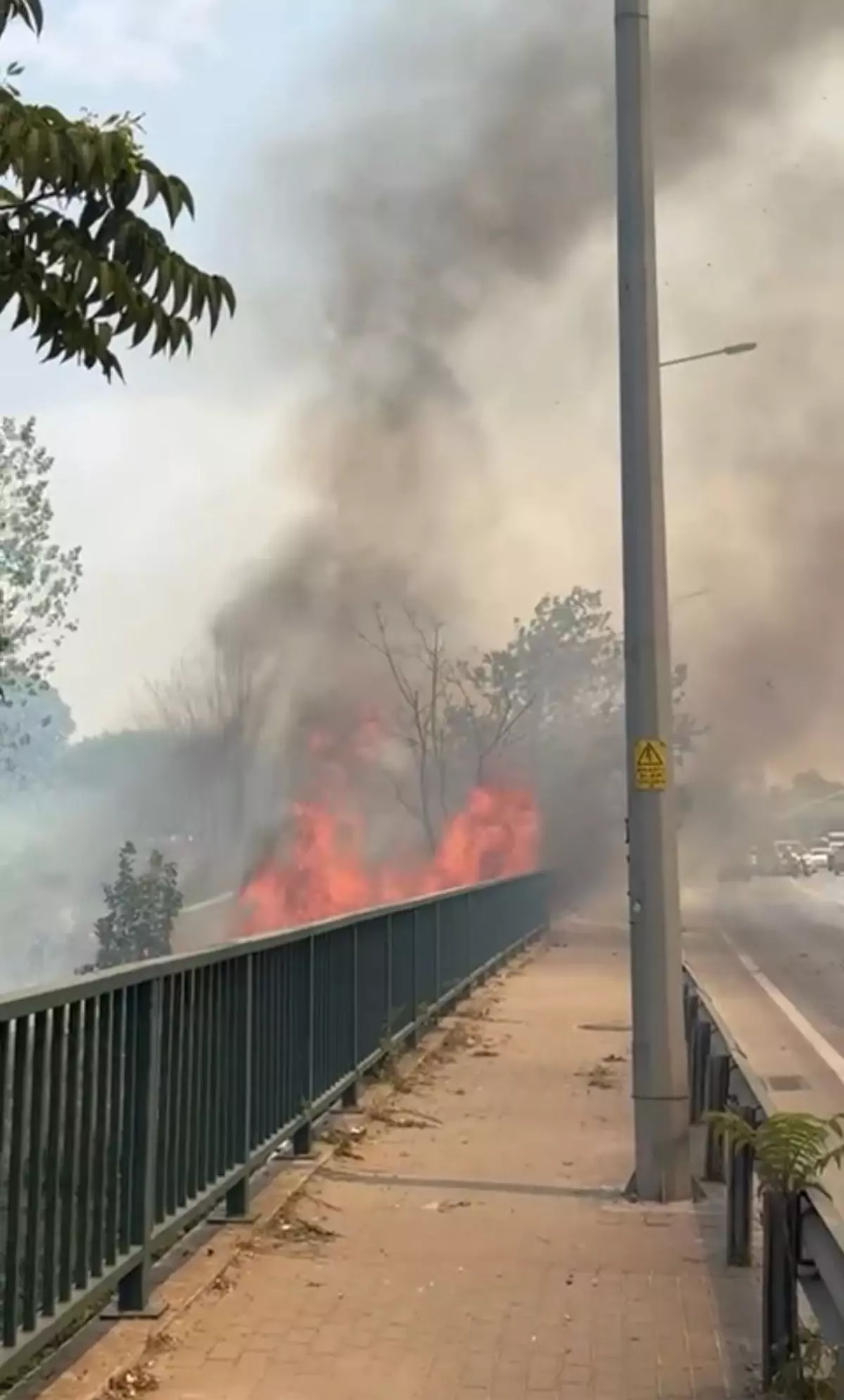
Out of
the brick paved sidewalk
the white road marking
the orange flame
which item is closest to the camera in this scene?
the brick paved sidewalk

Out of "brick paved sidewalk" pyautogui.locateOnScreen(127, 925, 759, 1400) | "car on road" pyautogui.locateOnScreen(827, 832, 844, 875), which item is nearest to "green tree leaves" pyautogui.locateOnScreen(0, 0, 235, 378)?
"brick paved sidewalk" pyautogui.locateOnScreen(127, 925, 759, 1400)

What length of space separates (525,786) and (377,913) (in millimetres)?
33769

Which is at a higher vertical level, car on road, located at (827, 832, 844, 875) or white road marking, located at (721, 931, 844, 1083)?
car on road, located at (827, 832, 844, 875)

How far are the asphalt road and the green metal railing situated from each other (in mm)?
6634

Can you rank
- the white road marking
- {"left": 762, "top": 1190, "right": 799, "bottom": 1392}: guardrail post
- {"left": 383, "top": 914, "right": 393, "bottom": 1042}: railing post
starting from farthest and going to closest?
1. the white road marking
2. {"left": 383, "top": 914, "right": 393, "bottom": 1042}: railing post
3. {"left": 762, "top": 1190, "right": 799, "bottom": 1392}: guardrail post

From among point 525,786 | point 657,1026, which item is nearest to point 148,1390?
point 657,1026

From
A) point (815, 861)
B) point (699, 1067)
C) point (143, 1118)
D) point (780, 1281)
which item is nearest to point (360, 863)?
point (699, 1067)

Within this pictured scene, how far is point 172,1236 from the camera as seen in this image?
18.0ft

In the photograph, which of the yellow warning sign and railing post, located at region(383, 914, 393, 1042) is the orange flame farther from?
the yellow warning sign

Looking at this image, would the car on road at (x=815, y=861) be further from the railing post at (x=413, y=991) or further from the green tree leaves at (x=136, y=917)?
the railing post at (x=413, y=991)

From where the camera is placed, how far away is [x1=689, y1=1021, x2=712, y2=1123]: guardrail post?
8.95m

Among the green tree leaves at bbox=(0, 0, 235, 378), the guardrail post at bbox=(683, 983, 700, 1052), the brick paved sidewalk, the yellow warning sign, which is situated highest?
the green tree leaves at bbox=(0, 0, 235, 378)

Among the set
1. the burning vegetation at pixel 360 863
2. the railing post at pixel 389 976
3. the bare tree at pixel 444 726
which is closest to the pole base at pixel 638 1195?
the railing post at pixel 389 976

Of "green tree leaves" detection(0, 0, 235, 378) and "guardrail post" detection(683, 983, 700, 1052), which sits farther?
"guardrail post" detection(683, 983, 700, 1052)
